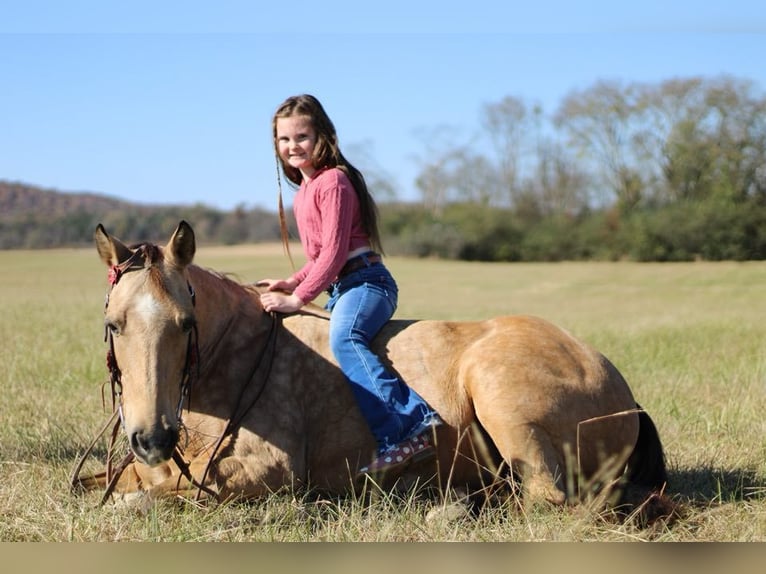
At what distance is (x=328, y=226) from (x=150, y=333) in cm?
142

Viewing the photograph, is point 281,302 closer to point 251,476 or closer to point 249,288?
point 249,288

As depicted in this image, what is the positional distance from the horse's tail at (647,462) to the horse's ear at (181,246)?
9.26ft

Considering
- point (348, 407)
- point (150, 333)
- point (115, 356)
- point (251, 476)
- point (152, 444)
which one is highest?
point (150, 333)

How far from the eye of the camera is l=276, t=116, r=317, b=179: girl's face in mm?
5320

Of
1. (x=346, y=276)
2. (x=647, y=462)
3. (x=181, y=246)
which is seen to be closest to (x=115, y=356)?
(x=181, y=246)

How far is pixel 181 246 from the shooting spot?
4336 mm

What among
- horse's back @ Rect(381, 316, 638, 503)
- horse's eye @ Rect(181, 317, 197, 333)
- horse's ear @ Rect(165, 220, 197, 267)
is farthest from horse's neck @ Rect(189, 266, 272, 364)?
horse's back @ Rect(381, 316, 638, 503)

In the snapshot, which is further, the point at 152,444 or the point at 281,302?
the point at 281,302

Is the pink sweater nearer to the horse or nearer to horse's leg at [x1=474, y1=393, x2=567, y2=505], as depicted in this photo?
the horse

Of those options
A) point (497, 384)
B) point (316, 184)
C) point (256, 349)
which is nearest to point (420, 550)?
point (497, 384)

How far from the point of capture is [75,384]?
27.7ft

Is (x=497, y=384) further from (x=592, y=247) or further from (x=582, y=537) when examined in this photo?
(x=592, y=247)

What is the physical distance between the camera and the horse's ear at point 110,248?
423cm

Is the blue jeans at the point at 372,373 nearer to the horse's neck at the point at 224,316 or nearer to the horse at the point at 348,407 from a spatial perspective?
the horse at the point at 348,407
